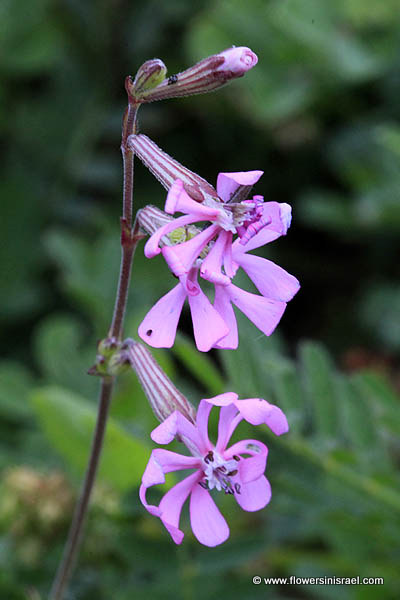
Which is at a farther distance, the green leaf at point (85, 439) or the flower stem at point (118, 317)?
the green leaf at point (85, 439)

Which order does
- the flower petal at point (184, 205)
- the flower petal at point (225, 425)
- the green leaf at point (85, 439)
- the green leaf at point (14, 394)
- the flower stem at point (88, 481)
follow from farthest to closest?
the green leaf at point (14, 394) < the green leaf at point (85, 439) < the flower stem at point (88, 481) < the flower petal at point (225, 425) < the flower petal at point (184, 205)

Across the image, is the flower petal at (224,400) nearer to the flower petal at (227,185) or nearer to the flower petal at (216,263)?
the flower petal at (216,263)

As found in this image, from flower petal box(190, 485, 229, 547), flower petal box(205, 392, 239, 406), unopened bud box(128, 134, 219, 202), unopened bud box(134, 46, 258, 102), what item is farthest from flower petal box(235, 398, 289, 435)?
unopened bud box(134, 46, 258, 102)

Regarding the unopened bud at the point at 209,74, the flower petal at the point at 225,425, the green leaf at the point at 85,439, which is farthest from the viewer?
the green leaf at the point at 85,439

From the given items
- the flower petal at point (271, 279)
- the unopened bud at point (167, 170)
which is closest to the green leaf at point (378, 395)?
the flower petal at point (271, 279)

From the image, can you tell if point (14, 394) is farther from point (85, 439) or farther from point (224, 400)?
point (224, 400)

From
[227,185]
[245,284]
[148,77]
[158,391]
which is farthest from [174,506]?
[245,284]

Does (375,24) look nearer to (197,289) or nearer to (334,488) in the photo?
(334,488)
